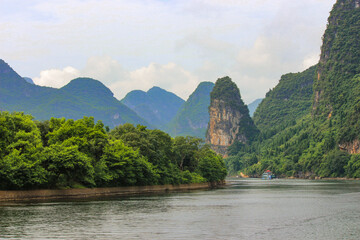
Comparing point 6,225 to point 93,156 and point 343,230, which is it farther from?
point 93,156

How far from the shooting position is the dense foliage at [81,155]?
92.1 m

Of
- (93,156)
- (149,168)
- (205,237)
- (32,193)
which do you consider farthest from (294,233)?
(149,168)

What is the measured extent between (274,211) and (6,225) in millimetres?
38229

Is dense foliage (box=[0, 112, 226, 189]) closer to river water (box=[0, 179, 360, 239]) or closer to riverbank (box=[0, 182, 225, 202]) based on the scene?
riverbank (box=[0, 182, 225, 202])

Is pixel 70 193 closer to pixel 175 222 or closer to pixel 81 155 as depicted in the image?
pixel 81 155

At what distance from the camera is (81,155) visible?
103250 mm

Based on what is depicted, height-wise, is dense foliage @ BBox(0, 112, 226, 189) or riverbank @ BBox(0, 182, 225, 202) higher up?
dense foliage @ BBox(0, 112, 226, 189)

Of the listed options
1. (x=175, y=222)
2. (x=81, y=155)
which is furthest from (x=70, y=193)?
(x=175, y=222)

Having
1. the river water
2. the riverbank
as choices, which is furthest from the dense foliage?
the river water

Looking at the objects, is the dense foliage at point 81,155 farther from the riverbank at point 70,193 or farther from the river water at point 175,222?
the river water at point 175,222

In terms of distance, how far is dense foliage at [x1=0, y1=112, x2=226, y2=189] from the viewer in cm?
→ 9206

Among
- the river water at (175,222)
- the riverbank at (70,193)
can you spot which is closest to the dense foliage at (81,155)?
the riverbank at (70,193)

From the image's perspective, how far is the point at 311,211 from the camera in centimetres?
7600

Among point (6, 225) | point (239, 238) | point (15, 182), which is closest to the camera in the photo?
point (239, 238)
